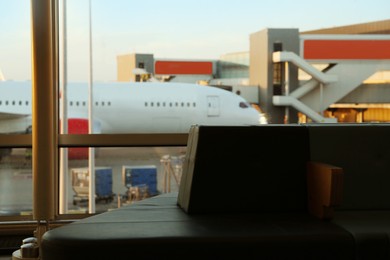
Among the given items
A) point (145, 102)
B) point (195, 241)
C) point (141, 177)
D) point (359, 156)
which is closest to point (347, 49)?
point (141, 177)

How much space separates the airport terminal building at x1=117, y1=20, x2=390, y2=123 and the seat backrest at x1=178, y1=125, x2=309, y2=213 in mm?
2064

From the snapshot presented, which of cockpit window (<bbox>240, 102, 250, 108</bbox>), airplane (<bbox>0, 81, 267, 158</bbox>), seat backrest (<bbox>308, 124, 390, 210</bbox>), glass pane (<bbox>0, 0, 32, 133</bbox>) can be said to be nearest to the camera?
seat backrest (<bbox>308, 124, 390, 210</bbox>)

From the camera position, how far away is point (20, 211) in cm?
326

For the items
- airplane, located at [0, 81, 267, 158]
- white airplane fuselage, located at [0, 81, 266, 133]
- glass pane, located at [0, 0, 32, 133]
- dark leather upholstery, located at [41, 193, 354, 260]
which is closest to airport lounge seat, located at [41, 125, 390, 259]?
dark leather upholstery, located at [41, 193, 354, 260]

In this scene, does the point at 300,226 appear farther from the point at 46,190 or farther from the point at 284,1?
the point at 284,1

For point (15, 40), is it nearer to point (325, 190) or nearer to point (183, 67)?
point (183, 67)

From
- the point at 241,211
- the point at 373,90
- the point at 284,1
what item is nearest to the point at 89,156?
the point at 284,1

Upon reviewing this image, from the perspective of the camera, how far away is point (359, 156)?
1945mm

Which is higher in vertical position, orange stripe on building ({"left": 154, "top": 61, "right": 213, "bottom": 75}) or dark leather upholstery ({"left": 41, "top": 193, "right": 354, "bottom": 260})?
orange stripe on building ({"left": 154, "top": 61, "right": 213, "bottom": 75})

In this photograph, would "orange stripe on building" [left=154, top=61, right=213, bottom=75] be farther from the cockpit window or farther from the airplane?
the cockpit window

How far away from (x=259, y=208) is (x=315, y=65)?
3.34 meters

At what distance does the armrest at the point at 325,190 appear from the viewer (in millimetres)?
1651

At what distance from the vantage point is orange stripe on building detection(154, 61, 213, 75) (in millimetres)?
4345

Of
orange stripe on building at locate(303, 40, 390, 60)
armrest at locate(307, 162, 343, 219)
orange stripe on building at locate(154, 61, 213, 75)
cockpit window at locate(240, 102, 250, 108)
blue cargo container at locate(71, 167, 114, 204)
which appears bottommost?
blue cargo container at locate(71, 167, 114, 204)
